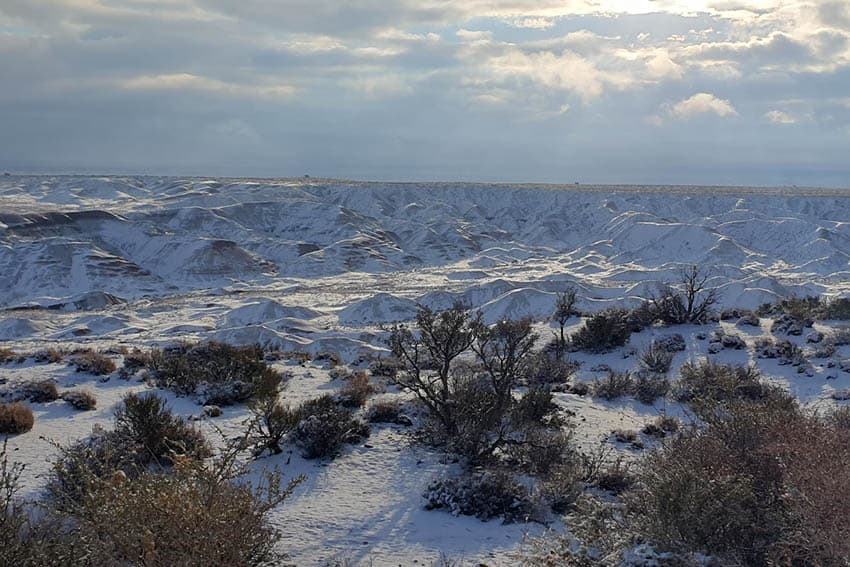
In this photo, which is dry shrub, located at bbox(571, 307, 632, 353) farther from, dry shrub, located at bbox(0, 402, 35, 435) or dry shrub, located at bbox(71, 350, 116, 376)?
dry shrub, located at bbox(0, 402, 35, 435)

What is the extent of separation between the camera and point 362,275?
6125 centimetres

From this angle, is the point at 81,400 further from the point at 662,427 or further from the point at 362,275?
→ the point at 362,275

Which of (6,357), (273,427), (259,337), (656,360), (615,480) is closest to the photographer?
(615,480)

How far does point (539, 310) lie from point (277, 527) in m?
31.2

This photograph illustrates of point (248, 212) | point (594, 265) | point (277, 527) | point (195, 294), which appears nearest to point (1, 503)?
point (277, 527)

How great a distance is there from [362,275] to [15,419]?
5186cm

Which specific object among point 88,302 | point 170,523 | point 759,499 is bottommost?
point 88,302

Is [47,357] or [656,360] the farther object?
[47,357]

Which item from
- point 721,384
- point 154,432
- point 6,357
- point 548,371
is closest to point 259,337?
point 6,357

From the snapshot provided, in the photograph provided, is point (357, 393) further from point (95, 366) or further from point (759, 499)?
point (759, 499)

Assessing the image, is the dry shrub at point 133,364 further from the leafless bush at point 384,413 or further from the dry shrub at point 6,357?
the leafless bush at point 384,413

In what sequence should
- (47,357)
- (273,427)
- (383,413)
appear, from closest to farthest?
(273,427)
(383,413)
(47,357)

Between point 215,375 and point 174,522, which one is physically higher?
point 174,522

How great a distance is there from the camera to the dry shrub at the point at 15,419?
943 centimetres
